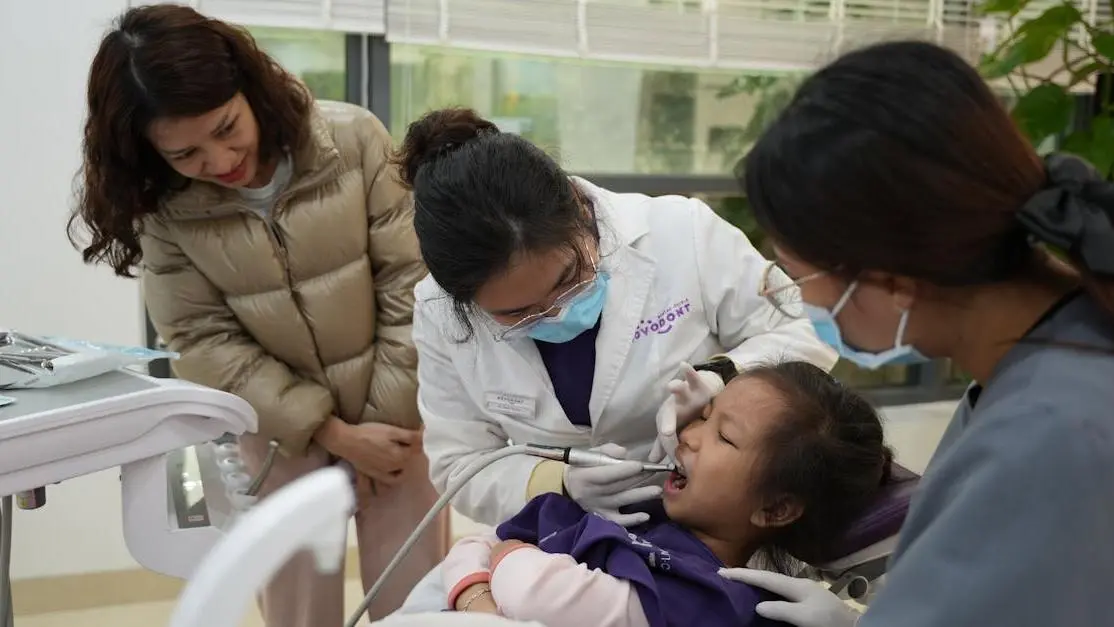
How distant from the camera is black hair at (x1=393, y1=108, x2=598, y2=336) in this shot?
1245 millimetres

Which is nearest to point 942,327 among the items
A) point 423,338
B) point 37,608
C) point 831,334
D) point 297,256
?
point 831,334

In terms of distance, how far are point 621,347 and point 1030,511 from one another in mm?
802

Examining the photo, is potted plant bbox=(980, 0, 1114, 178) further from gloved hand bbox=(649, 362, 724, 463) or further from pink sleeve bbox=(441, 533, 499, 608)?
pink sleeve bbox=(441, 533, 499, 608)

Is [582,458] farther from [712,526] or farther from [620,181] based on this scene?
[620,181]

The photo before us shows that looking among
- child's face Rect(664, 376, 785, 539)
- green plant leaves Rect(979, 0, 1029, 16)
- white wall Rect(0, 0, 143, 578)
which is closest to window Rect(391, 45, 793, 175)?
green plant leaves Rect(979, 0, 1029, 16)

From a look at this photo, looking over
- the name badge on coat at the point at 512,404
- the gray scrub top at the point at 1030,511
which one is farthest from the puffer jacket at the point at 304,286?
the gray scrub top at the point at 1030,511

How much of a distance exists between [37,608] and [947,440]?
2.68 meters

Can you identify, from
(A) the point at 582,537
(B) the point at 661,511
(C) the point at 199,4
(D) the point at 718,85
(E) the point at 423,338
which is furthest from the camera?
(D) the point at 718,85

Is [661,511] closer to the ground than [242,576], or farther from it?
closer to the ground

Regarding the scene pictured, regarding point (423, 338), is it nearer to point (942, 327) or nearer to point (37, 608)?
point (942, 327)

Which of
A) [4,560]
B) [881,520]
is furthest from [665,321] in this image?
[4,560]

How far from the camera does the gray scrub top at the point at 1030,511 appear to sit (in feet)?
2.40

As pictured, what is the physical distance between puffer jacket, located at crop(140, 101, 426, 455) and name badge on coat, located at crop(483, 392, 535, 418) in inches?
19.0

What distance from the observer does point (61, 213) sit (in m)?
2.53
